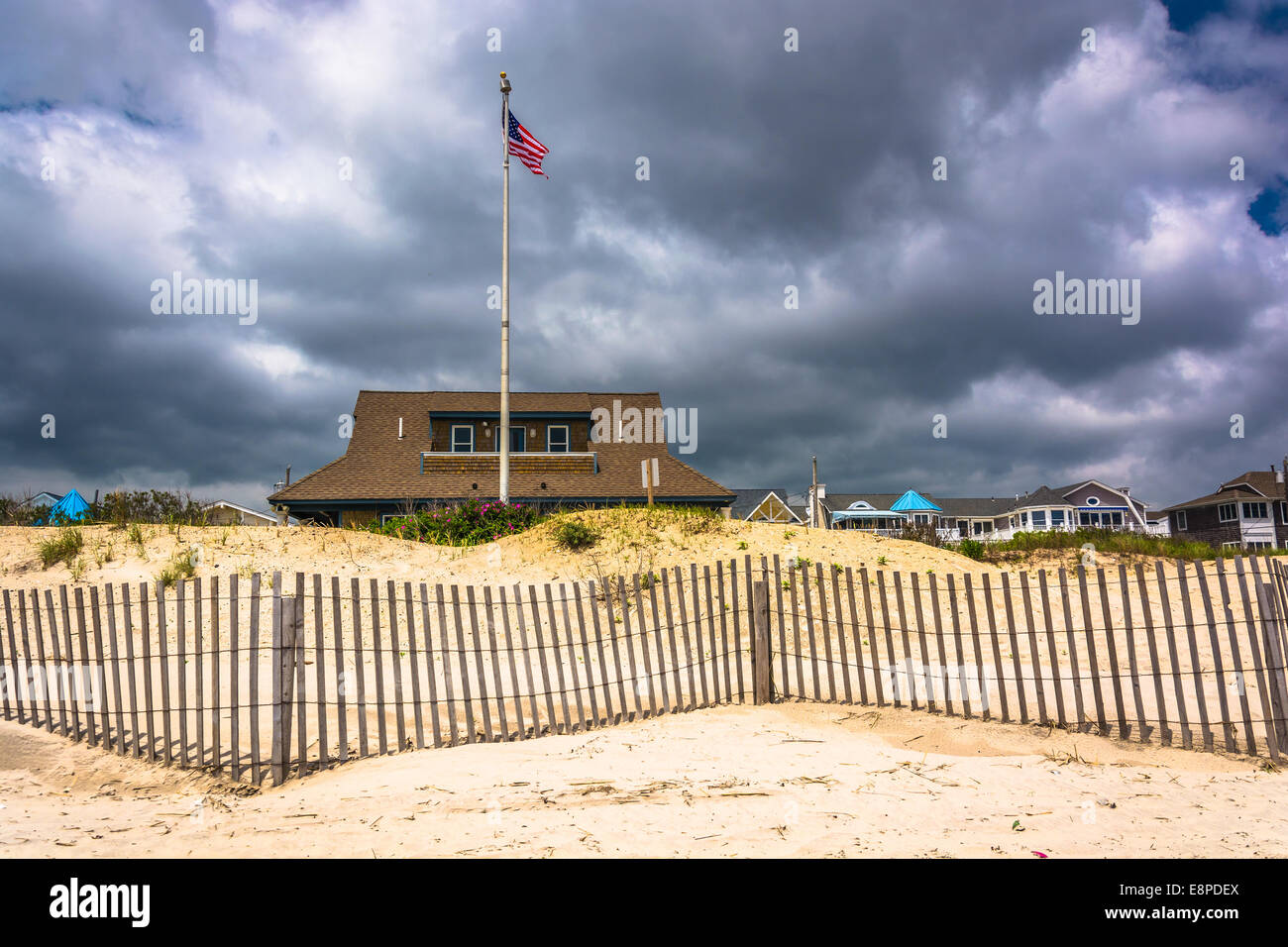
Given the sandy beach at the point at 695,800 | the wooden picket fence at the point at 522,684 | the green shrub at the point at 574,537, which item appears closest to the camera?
the sandy beach at the point at 695,800

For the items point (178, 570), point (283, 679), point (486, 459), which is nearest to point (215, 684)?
point (283, 679)

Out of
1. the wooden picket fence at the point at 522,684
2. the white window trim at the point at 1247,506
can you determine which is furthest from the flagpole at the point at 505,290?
the white window trim at the point at 1247,506

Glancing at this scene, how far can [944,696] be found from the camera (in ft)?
26.4

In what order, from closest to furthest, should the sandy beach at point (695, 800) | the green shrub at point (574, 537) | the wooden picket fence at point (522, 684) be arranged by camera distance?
1. the sandy beach at point (695, 800)
2. the wooden picket fence at point (522, 684)
3. the green shrub at point (574, 537)

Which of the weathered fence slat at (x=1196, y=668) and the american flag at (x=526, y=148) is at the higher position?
the american flag at (x=526, y=148)

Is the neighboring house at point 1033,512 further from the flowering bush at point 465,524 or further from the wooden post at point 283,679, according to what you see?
the wooden post at point 283,679

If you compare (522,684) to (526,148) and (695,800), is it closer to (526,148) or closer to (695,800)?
(695,800)

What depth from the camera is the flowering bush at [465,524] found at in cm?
1748

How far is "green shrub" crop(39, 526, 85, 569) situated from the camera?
13.9 metres

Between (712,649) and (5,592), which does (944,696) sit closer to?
(712,649)

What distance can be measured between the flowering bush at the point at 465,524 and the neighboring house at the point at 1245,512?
48660mm

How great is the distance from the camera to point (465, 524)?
18.0m
